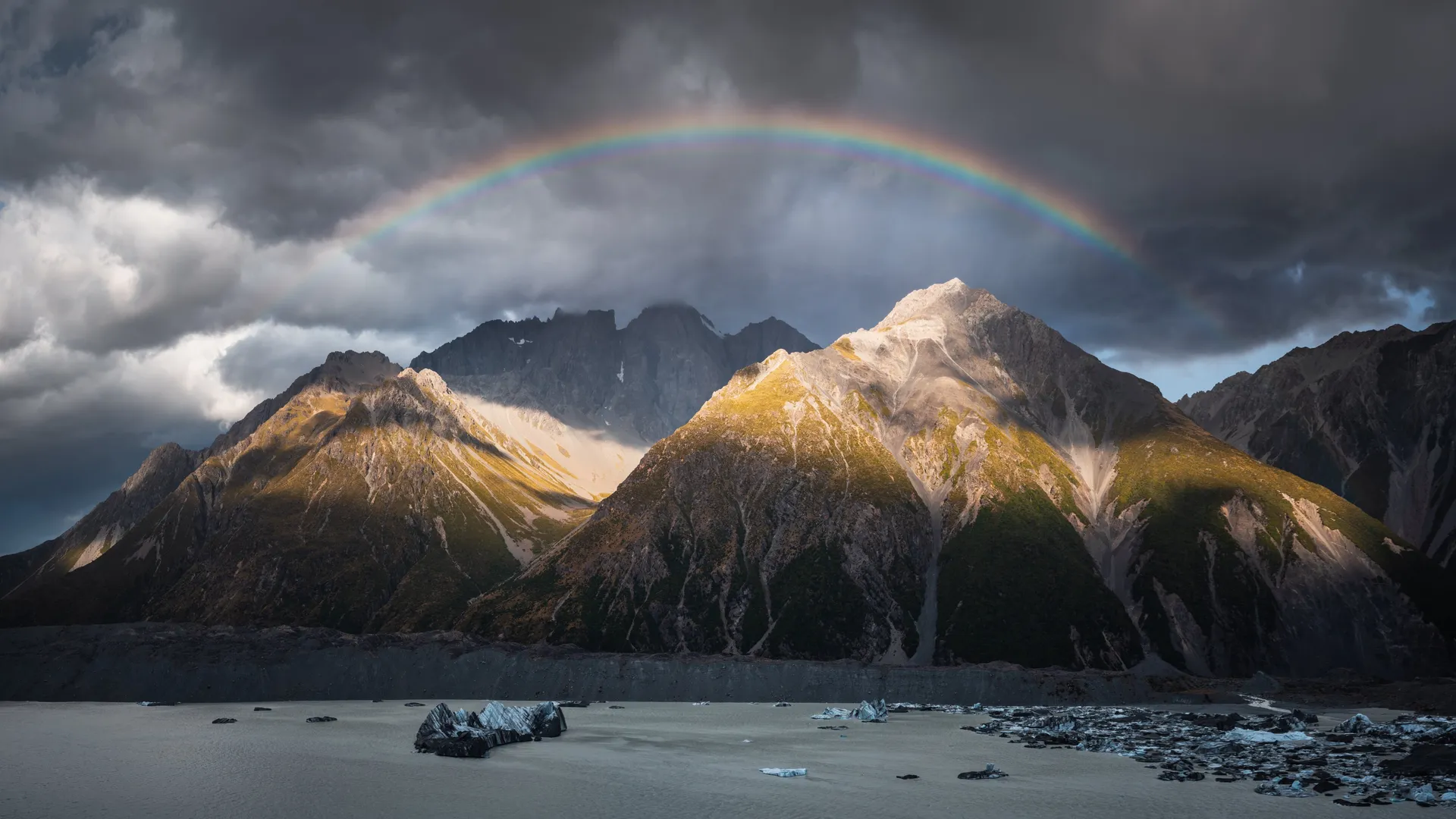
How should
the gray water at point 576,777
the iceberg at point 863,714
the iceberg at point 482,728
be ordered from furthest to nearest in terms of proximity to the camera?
1. the iceberg at point 863,714
2. the iceberg at point 482,728
3. the gray water at point 576,777

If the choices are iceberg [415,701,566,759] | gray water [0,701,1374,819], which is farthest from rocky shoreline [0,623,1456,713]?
iceberg [415,701,566,759]

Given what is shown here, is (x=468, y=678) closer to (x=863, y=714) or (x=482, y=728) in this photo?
(x=863, y=714)

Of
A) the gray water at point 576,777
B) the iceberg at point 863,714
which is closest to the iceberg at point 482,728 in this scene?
the gray water at point 576,777

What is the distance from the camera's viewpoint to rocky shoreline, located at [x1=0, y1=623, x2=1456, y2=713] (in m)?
164

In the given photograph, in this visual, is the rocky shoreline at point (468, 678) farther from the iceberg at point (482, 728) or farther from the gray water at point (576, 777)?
the iceberg at point (482, 728)

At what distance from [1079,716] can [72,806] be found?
11210 centimetres

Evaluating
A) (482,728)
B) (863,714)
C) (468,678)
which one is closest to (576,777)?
(482,728)

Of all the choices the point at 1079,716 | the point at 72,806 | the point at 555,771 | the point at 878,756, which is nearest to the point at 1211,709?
the point at 1079,716

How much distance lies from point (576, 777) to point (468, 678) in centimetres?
12046

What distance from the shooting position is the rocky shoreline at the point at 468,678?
16425 cm

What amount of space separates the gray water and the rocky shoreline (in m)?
57.9

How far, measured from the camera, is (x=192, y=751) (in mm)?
81500

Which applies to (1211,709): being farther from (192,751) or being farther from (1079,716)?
(192,751)

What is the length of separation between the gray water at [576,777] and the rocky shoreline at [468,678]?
57.9 m
